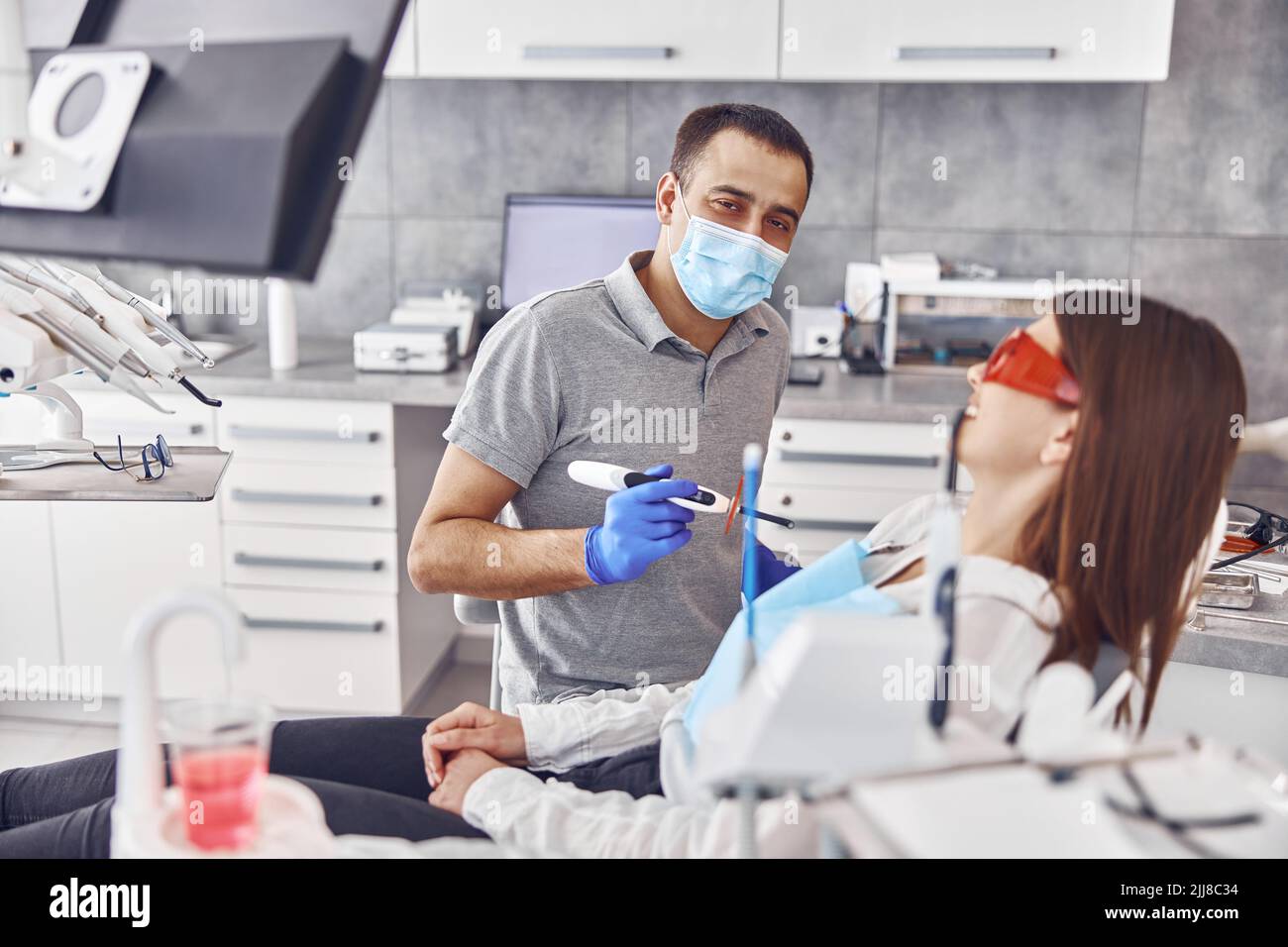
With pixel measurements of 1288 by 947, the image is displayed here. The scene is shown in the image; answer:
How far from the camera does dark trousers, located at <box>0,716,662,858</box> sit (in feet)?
3.71

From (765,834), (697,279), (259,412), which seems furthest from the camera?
(259,412)

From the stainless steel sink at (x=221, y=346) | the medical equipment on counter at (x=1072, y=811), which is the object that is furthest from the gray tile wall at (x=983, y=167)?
the medical equipment on counter at (x=1072, y=811)

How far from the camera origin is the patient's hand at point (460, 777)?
48.8 inches

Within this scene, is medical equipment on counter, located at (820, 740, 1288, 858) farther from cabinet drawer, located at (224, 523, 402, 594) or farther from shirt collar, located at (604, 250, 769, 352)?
cabinet drawer, located at (224, 523, 402, 594)

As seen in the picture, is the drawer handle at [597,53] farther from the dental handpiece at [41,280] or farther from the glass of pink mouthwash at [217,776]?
the glass of pink mouthwash at [217,776]

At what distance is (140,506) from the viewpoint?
2768mm

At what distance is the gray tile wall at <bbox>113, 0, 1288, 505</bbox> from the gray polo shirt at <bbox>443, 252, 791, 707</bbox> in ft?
5.02

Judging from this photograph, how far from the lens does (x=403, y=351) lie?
2.77 m

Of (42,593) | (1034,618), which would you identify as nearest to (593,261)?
(42,593)

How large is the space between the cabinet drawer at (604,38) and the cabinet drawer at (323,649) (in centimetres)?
135

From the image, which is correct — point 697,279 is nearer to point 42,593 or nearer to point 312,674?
point 312,674

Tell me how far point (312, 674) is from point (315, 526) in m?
0.38

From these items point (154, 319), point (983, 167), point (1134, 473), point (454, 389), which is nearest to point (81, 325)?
point (154, 319)

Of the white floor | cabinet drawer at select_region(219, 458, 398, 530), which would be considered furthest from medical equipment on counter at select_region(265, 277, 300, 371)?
the white floor
